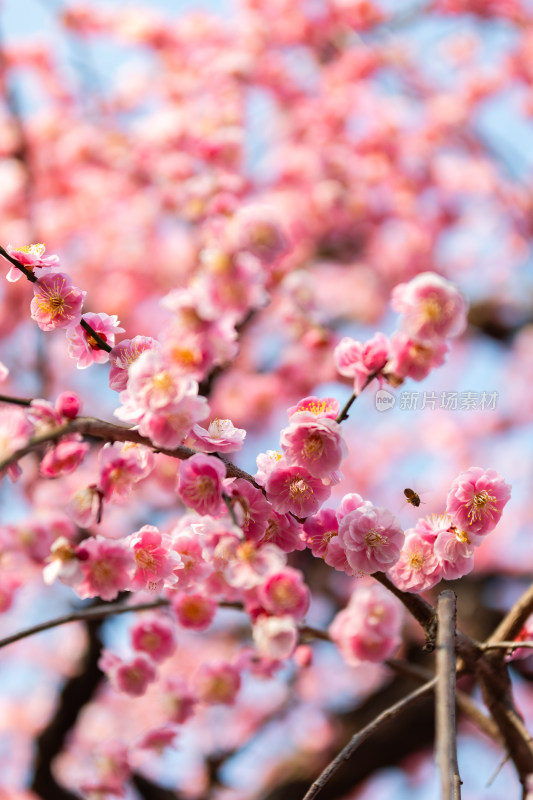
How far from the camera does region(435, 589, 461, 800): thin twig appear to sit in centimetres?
105

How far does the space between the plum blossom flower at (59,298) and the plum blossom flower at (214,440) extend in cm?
38

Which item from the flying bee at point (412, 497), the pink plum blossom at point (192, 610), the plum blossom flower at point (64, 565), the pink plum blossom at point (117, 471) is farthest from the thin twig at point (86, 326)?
the pink plum blossom at point (192, 610)

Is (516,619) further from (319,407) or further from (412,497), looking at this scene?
(319,407)

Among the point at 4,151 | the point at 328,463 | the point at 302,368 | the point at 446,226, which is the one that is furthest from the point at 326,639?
the point at 446,226

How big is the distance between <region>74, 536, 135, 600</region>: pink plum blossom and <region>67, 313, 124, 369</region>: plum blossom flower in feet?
1.29

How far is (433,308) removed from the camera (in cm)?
136

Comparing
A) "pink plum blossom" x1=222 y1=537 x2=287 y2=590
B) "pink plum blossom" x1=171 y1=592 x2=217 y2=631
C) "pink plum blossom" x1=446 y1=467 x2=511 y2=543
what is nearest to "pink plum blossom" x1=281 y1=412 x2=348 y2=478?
"pink plum blossom" x1=222 y1=537 x2=287 y2=590

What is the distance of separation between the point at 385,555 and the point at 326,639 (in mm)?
823

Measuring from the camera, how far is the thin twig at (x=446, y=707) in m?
1.05

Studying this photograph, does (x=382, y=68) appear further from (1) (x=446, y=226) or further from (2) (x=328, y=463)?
(2) (x=328, y=463)

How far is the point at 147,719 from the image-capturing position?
672cm

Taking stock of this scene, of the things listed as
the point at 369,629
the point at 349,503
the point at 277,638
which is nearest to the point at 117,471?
the point at 277,638

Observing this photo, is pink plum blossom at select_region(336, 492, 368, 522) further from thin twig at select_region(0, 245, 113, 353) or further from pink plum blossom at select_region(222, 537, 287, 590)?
thin twig at select_region(0, 245, 113, 353)

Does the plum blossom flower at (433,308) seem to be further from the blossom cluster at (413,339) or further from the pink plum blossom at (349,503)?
the pink plum blossom at (349,503)
